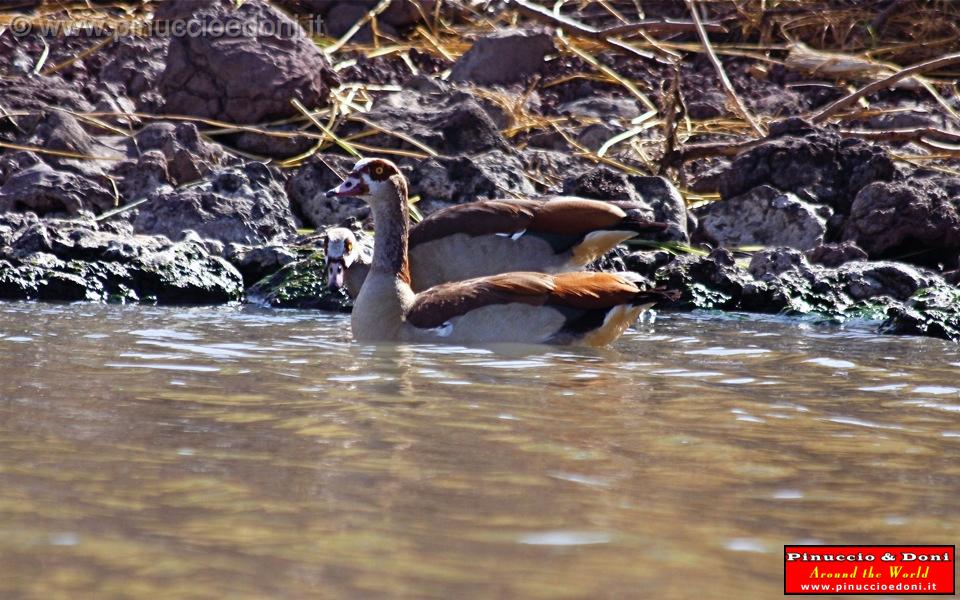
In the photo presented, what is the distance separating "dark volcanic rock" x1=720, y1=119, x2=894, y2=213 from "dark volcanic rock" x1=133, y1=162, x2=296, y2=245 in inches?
125

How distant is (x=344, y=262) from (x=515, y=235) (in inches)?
39.4

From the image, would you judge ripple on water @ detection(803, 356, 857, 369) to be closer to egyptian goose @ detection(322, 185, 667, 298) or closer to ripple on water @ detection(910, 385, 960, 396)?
ripple on water @ detection(910, 385, 960, 396)

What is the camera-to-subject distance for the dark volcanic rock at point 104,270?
841cm

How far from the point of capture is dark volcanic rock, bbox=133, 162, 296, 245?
370 inches

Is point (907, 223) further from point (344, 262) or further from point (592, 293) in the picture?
point (344, 262)

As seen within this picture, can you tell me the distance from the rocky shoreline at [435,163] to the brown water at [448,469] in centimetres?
221

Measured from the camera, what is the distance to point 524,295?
6930 mm

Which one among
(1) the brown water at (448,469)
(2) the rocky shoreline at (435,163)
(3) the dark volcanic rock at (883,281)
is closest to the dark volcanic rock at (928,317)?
(2) the rocky shoreline at (435,163)

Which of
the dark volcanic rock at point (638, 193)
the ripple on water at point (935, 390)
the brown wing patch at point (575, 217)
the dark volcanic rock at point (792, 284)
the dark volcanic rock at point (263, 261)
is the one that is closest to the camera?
the ripple on water at point (935, 390)

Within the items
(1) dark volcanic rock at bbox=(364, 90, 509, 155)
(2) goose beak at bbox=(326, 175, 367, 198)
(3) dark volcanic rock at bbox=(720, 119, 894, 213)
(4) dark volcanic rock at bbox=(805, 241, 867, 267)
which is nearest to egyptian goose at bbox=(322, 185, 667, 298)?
(2) goose beak at bbox=(326, 175, 367, 198)

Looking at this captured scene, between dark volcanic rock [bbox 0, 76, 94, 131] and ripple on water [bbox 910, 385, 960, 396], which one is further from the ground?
dark volcanic rock [bbox 0, 76, 94, 131]

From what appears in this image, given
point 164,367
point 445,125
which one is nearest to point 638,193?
point 445,125

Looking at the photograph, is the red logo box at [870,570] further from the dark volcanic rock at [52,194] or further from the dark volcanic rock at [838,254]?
the dark volcanic rock at [52,194]

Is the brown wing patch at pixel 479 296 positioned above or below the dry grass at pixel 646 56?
below
